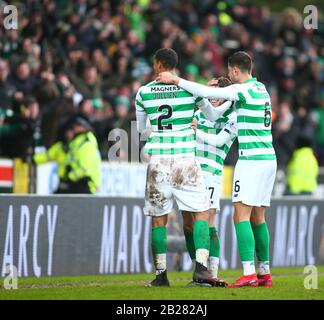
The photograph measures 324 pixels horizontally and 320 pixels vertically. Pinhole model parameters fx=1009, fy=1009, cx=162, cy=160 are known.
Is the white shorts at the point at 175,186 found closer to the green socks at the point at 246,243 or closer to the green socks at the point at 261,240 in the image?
the green socks at the point at 246,243

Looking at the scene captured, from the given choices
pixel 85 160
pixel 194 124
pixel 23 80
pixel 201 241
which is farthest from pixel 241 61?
pixel 23 80

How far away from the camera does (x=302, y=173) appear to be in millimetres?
22594

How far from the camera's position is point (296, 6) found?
32812 millimetres

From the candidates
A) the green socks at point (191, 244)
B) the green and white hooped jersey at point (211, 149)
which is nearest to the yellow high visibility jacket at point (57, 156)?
the green and white hooped jersey at point (211, 149)

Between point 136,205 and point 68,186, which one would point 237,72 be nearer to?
point 136,205

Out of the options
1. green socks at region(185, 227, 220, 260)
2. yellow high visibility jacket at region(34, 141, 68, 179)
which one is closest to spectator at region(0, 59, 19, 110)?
yellow high visibility jacket at region(34, 141, 68, 179)

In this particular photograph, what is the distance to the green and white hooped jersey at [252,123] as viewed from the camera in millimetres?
11766

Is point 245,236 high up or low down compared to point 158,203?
down

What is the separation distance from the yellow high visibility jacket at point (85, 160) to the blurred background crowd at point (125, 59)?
71cm

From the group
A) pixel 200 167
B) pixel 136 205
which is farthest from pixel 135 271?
pixel 200 167

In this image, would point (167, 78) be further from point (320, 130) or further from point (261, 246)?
point (320, 130)

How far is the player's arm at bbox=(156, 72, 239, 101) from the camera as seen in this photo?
448 inches

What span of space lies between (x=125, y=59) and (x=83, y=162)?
4850mm
